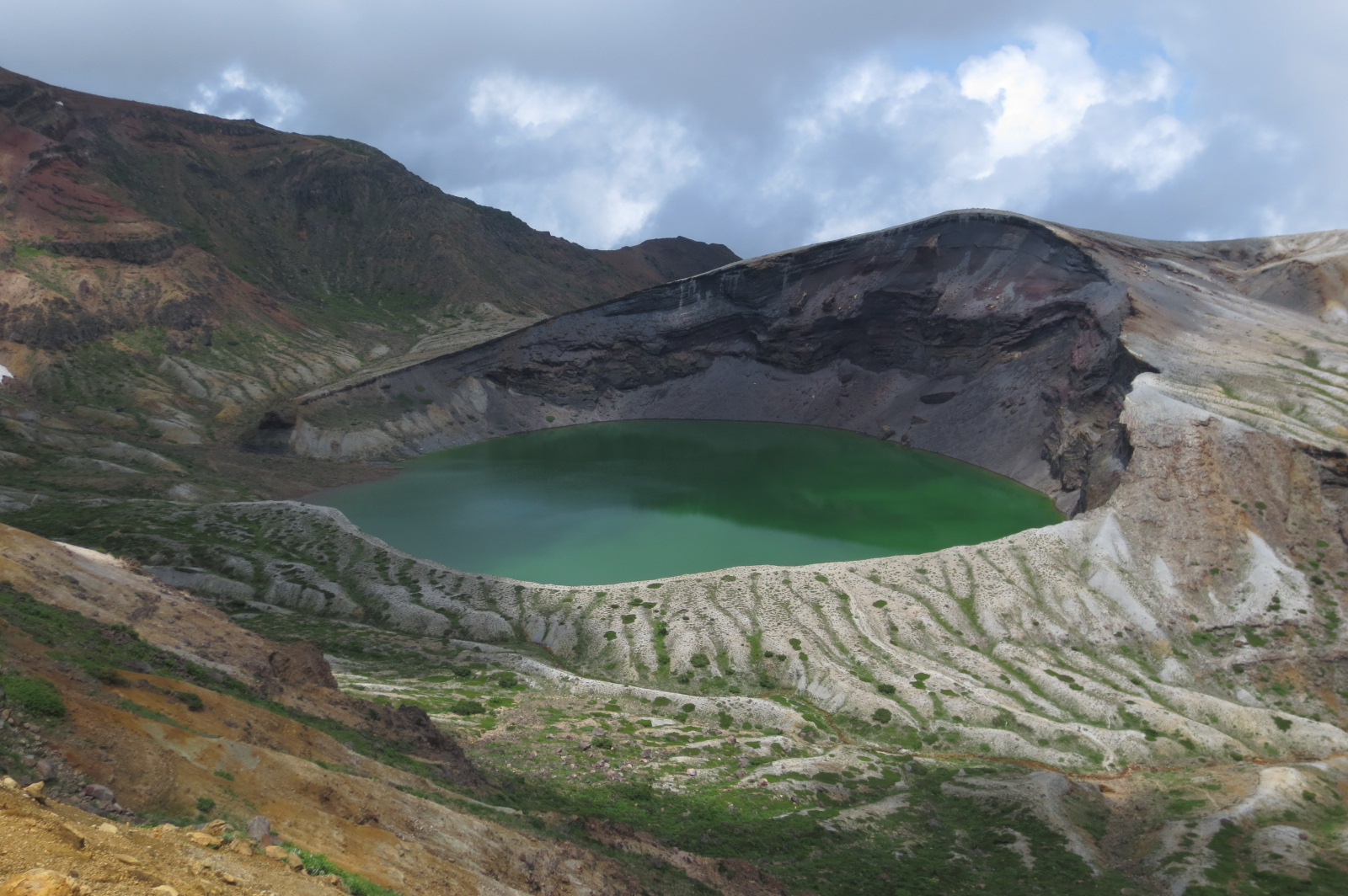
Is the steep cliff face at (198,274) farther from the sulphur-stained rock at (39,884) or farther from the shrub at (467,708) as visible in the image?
the sulphur-stained rock at (39,884)

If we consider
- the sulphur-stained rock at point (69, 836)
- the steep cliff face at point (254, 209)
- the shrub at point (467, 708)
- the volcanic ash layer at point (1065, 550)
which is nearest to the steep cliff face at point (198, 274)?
the steep cliff face at point (254, 209)

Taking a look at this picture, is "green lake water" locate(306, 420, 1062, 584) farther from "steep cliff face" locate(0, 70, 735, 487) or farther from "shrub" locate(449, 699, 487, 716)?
"steep cliff face" locate(0, 70, 735, 487)

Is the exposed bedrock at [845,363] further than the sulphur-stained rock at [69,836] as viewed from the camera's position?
Yes

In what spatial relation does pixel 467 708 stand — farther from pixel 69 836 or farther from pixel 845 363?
pixel 845 363

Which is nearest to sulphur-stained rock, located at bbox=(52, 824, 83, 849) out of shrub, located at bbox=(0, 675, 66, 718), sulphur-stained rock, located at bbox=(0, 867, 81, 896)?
sulphur-stained rock, located at bbox=(0, 867, 81, 896)

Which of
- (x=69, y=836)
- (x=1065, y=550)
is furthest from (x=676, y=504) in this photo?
(x=69, y=836)

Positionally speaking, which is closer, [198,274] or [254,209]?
[198,274]

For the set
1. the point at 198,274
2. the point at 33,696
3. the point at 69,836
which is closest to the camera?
the point at 69,836
